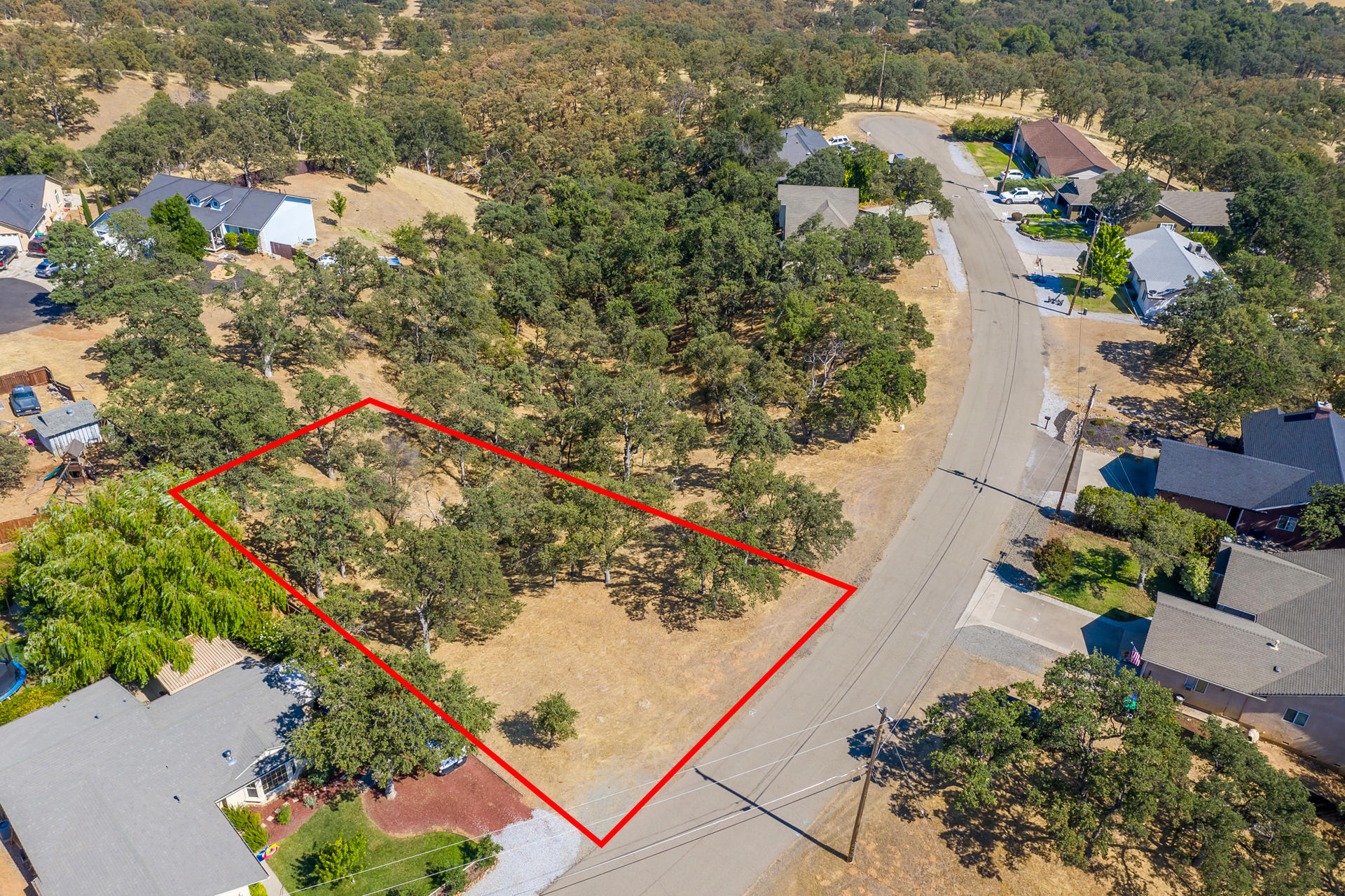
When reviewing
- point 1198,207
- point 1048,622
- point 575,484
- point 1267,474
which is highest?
point 1198,207

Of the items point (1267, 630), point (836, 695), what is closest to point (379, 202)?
point (836, 695)

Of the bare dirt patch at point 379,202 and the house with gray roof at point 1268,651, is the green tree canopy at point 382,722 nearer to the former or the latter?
the house with gray roof at point 1268,651

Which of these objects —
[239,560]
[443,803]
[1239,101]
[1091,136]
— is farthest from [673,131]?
[1239,101]

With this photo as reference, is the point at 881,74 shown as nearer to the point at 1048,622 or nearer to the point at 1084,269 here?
the point at 1084,269

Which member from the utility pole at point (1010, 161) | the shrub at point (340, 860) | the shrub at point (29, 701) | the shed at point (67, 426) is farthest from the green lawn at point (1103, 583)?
the utility pole at point (1010, 161)

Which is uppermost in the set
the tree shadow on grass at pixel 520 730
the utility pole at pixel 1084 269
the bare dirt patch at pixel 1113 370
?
the utility pole at pixel 1084 269

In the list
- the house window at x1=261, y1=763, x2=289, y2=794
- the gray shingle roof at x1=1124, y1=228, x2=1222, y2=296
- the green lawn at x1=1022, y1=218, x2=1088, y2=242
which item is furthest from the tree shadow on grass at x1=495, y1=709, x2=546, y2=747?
the green lawn at x1=1022, y1=218, x2=1088, y2=242

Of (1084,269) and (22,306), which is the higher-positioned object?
(1084,269)
